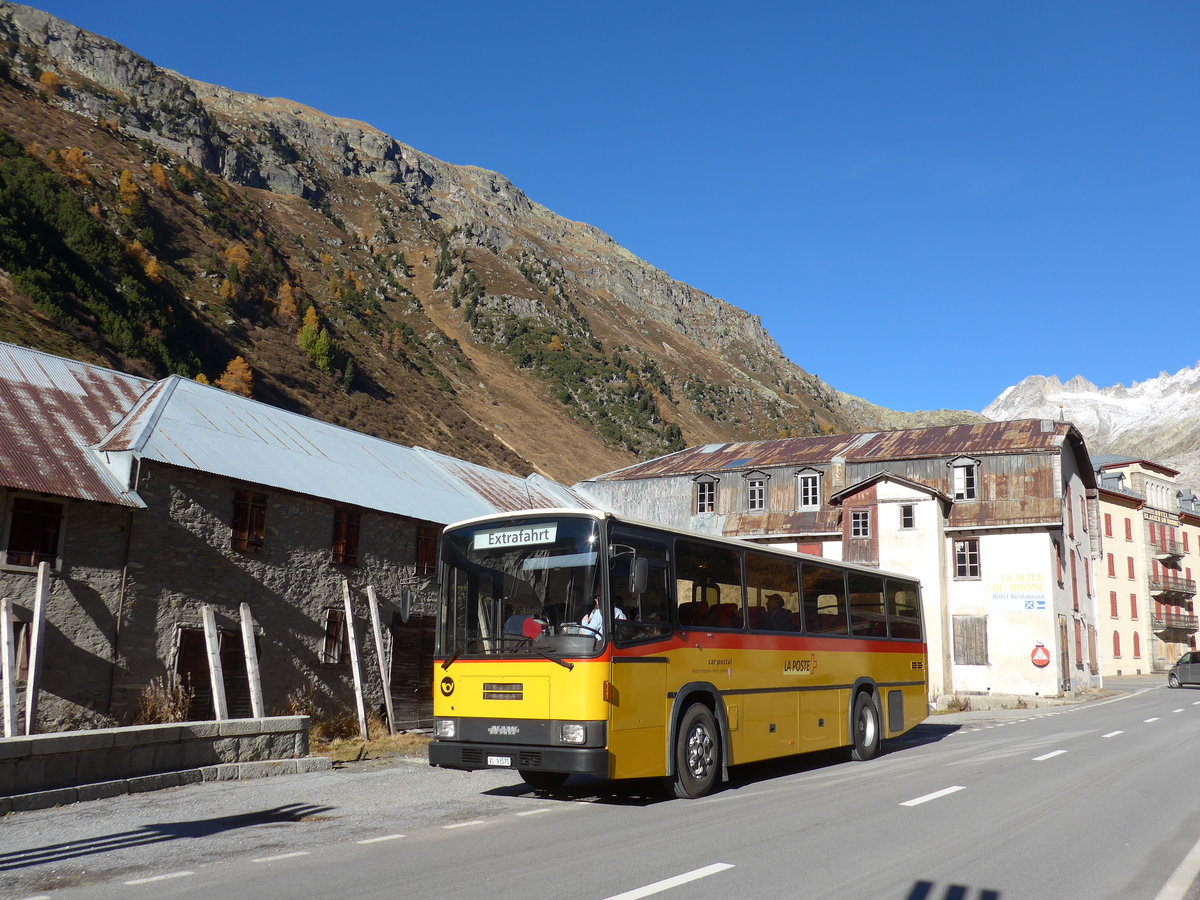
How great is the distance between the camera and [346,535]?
20578mm

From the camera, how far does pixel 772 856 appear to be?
24.4 feet

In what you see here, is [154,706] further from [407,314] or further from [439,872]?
[407,314]

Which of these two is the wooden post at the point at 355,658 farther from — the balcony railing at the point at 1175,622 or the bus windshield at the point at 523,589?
the balcony railing at the point at 1175,622

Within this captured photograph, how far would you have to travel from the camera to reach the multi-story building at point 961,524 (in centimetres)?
3466

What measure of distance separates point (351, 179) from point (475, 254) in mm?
37296

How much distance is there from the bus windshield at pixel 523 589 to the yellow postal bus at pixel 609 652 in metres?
0.02

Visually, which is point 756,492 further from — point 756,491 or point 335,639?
point 335,639

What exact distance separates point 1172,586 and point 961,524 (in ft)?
109

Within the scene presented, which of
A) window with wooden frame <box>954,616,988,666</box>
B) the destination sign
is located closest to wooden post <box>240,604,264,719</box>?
the destination sign

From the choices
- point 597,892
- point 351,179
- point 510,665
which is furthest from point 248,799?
point 351,179

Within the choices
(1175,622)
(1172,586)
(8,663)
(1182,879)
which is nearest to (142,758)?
(8,663)

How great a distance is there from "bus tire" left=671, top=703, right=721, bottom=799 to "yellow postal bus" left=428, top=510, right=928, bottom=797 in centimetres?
2

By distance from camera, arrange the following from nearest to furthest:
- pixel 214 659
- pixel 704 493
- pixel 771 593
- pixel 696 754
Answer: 1. pixel 696 754
2. pixel 771 593
3. pixel 214 659
4. pixel 704 493

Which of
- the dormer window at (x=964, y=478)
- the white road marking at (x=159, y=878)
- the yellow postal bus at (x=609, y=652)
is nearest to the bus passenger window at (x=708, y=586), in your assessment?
the yellow postal bus at (x=609, y=652)
